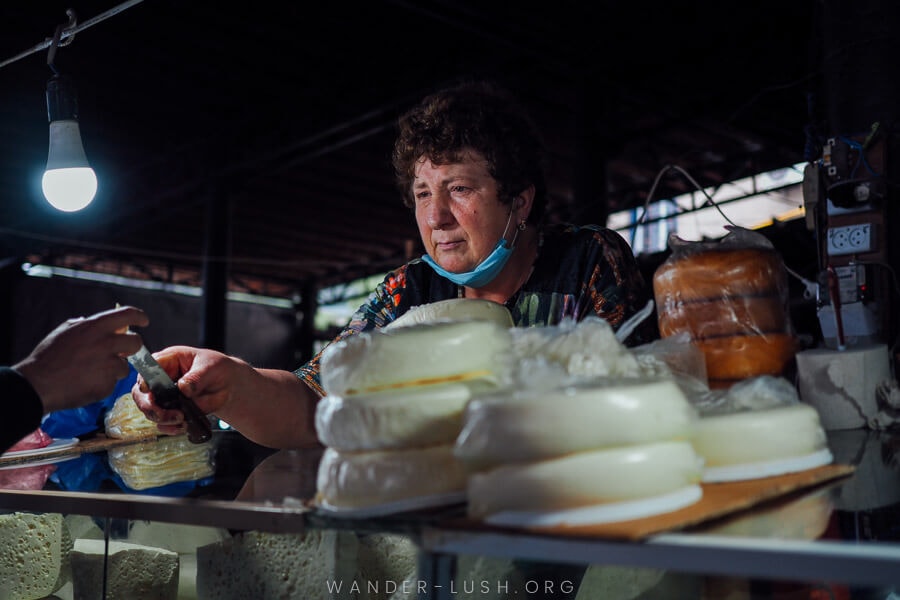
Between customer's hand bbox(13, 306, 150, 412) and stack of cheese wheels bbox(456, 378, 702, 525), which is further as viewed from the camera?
customer's hand bbox(13, 306, 150, 412)

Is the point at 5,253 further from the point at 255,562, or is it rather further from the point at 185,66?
the point at 255,562

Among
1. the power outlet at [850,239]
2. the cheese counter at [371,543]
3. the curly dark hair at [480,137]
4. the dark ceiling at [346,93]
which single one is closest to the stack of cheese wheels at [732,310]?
the cheese counter at [371,543]

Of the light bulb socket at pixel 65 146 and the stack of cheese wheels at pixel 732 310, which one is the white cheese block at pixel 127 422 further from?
the stack of cheese wheels at pixel 732 310

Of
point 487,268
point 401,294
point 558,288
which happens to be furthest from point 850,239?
point 401,294

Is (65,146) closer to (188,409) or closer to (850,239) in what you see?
(188,409)

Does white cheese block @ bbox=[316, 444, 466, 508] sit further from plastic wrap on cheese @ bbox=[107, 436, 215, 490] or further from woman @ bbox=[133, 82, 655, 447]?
woman @ bbox=[133, 82, 655, 447]

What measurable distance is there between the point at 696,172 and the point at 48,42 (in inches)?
360

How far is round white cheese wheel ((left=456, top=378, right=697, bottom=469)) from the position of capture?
2.29 feet

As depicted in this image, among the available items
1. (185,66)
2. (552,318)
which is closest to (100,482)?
(552,318)

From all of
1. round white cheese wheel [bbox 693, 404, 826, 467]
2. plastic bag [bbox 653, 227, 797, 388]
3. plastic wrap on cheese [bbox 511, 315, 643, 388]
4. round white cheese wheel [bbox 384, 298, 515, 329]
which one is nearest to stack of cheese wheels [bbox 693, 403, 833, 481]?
round white cheese wheel [bbox 693, 404, 826, 467]

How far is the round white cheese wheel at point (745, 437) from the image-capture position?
2.83 feet

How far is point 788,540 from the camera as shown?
612 mm

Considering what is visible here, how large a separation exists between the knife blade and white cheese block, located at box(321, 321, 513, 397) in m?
0.60

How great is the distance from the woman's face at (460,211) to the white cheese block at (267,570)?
95 cm
